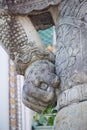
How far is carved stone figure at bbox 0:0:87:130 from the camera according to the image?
53.6 inches

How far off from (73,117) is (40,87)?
167mm

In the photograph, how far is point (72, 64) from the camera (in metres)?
1.40

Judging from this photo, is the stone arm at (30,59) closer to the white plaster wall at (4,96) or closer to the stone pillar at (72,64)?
the stone pillar at (72,64)

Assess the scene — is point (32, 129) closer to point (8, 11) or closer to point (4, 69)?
point (4, 69)

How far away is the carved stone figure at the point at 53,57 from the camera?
1361 millimetres

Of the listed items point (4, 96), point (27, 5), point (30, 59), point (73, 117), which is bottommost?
point (4, 96)

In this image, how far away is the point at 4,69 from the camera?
631 cm

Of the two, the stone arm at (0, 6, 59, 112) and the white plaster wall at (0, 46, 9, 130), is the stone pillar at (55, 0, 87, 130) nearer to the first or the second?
the stone arm at (0, 6, 59, 112)

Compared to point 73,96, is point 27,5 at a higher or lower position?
higher

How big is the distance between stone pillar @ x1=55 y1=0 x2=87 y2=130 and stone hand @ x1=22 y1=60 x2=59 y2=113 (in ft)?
0.09

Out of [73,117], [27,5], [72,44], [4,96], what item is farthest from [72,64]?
[4,96]

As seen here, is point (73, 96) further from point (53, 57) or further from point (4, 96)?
point (4, 96)

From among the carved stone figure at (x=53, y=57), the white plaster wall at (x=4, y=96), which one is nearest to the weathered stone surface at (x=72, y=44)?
the carved stone figure at (x=53, y=57)

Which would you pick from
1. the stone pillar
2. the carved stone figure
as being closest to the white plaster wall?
the carved stone figure
